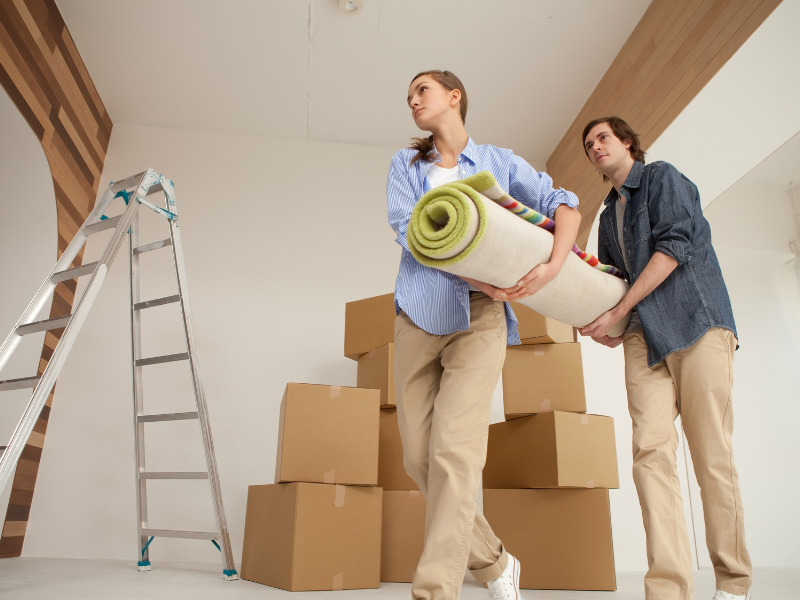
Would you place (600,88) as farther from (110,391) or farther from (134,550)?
(134,550)

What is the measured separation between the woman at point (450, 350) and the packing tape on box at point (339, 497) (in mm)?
630

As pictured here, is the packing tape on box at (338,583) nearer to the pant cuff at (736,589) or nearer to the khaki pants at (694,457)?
the khaki pants at (694,457)

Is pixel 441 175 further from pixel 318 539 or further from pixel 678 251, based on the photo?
pixel 318 539

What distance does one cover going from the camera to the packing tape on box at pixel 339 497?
1.76 m

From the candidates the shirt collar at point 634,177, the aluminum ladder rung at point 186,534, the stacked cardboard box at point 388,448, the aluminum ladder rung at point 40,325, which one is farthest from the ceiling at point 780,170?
the aluminum ladder rung at point 40,325

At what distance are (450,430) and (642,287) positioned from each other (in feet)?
1.97

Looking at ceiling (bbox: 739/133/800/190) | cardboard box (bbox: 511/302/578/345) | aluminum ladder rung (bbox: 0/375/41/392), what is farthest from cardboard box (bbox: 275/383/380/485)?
ceiling (bbox: 739/133/800/190)

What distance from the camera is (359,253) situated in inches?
125

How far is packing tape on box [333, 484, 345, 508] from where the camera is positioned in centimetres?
176

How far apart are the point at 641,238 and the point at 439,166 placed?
1.76 ft

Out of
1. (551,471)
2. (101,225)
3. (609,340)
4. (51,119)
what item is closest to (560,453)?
(551,471)

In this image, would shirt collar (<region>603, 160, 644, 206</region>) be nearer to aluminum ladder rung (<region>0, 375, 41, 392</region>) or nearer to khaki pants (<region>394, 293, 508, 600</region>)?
khaki pants (<region>394, 293, 508, 600</region>)

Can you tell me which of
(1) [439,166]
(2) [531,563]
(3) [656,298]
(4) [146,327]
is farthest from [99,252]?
(3) [656,298]

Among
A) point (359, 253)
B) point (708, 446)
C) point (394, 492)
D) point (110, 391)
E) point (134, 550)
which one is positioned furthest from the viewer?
point (359, 253)
